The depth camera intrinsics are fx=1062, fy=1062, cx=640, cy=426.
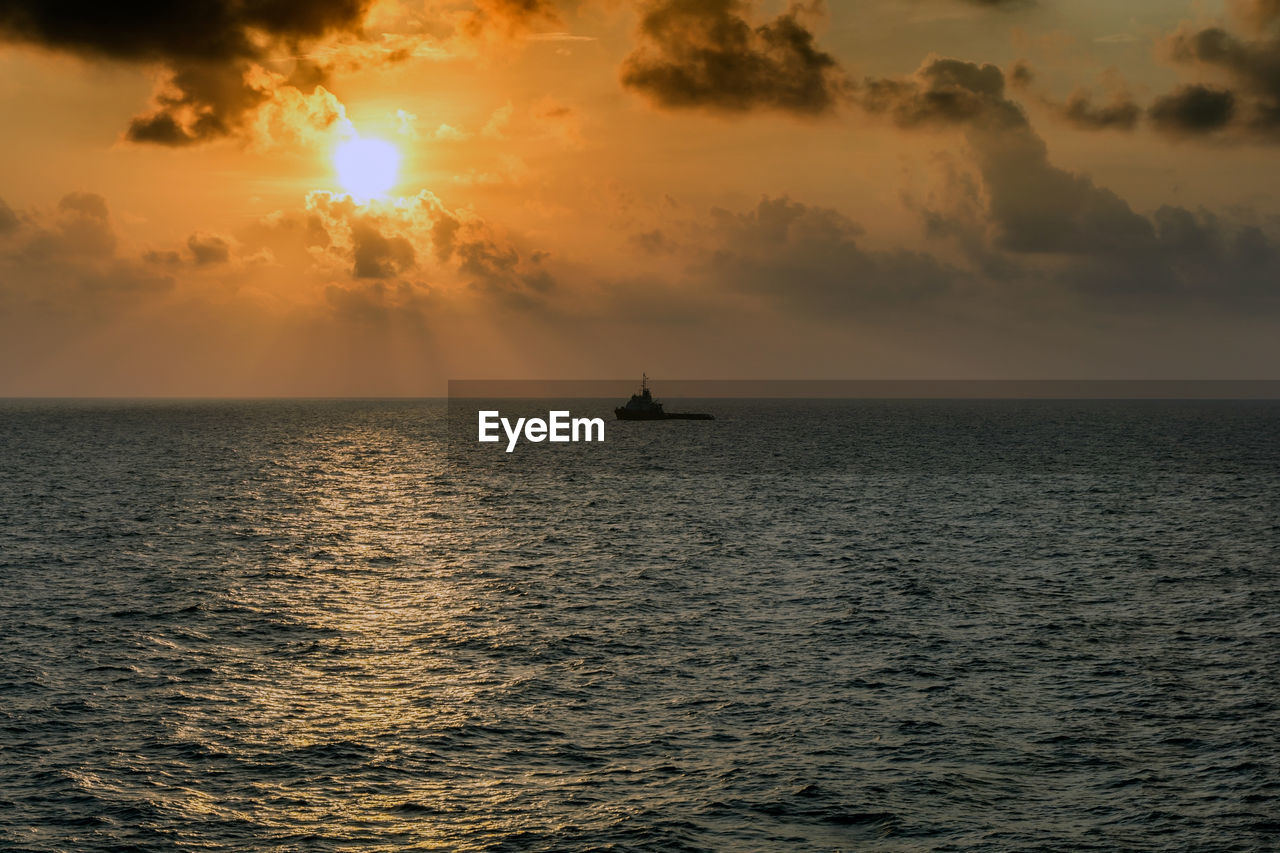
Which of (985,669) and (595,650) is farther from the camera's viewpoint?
(595,650)

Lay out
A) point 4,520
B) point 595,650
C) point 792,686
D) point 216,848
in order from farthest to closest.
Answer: point 4,520 → point 595,650 → point 792,686 → point 216,848

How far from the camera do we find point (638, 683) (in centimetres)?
4025

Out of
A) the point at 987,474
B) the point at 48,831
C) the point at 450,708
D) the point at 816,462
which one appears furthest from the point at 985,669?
the point at 816,462

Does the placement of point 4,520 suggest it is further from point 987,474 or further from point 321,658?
point 987,474

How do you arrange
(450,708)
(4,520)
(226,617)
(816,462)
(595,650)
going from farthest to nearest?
(816,462) < (4,520) < (226,617) < (595,650) < (450,708)

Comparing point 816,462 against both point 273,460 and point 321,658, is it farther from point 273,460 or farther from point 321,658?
point 321,658

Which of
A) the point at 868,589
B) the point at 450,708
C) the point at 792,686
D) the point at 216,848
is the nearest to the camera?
the point at 216,848

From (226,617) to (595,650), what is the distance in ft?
63.2

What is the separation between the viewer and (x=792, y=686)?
3988 cm

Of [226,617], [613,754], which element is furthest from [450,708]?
[226,617]

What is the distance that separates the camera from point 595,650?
45406mm

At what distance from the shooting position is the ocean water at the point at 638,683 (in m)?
28.2

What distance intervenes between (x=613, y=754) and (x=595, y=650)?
Result: 1281 centimetres

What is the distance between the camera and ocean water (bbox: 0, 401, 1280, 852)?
28.2m
